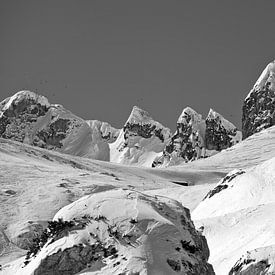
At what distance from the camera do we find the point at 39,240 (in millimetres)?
24406

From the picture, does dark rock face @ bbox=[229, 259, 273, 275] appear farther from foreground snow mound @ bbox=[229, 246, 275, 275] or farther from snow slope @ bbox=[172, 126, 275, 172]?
snow slope @ bbox=[172, 126, 275, 172]

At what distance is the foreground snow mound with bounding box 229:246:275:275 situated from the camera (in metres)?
24.6

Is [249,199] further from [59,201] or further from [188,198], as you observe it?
[188,198]

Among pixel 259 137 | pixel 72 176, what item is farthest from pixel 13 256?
pixel 259 137

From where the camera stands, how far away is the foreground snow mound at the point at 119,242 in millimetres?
22403

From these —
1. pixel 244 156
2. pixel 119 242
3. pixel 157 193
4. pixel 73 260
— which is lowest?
pixel 157 193

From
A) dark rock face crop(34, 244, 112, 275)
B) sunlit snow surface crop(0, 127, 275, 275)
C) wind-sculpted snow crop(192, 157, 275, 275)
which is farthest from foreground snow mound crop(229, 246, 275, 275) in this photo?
dark rock face crop(34, 244, 112, 275)

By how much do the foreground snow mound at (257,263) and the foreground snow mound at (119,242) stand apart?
1.37 meters

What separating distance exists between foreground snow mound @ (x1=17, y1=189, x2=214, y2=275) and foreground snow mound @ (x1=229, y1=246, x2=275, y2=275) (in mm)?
1371

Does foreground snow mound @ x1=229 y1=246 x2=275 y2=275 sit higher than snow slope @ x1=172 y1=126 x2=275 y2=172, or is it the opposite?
foreground snow mound @ x1=229 y1=246 x2=275 y2=275

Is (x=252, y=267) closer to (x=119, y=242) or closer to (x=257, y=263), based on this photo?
(x=257, y=263)

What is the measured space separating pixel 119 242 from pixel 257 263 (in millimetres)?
4571

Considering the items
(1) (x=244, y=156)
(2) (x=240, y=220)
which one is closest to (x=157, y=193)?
(2) (x=240, y=220)

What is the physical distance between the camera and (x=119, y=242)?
23.0m
